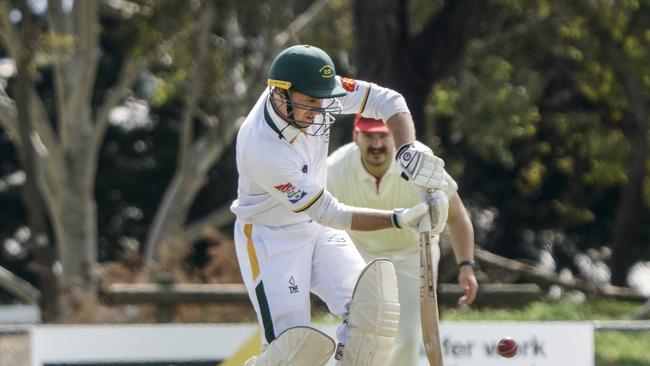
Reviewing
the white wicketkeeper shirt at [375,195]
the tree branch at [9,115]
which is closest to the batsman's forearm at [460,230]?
the white wicketkeeper shirt at [375,195]

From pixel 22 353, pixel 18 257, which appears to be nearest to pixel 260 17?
pixel 22 353

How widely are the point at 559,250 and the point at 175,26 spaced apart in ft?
43.5

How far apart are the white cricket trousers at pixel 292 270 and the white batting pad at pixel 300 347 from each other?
6.8 inches

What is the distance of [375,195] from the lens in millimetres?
7715

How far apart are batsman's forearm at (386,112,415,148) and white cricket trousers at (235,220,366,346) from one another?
20.0 inches

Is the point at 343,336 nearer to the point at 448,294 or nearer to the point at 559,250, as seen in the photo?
the point at 448,294

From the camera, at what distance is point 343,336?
19.9 feet

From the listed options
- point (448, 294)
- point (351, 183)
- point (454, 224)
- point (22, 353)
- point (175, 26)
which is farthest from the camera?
point (175, 26)

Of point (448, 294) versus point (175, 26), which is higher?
point (175, 26)

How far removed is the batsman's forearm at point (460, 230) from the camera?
712 centimetres

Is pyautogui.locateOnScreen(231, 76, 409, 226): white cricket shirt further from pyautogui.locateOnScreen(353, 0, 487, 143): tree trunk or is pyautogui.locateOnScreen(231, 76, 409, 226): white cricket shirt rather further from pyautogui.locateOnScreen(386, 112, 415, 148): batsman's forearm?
pyautogui.locateOnScreen(353, 0, 487, 143): tree trunk

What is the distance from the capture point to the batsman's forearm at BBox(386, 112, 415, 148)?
6.27 metres

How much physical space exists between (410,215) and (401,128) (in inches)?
24.9

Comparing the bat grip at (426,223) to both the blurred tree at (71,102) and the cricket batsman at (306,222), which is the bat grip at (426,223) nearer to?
the cricket batsman at (306,222)
